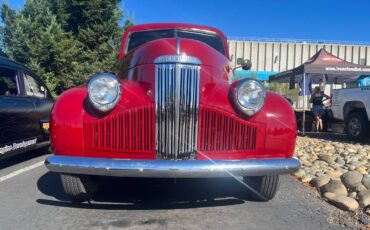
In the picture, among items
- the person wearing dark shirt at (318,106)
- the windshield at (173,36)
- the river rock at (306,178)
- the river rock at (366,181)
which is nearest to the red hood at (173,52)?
the windshield at (173,36)

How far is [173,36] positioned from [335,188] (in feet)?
9.69

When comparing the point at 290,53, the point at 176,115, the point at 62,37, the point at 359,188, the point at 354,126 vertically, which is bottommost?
the point at 359,188

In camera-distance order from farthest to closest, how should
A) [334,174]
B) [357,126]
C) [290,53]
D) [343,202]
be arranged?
[290,53]
[357,126]
[334,174]
[343,202]

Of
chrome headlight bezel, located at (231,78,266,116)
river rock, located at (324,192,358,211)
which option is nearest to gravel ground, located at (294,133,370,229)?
river rock, located at (324,192,358,211)

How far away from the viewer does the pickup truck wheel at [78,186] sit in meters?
3.52

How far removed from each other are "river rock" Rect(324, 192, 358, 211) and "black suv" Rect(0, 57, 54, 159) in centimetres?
397

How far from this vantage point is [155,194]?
4102 mm

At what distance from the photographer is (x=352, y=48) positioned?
46.1 metres

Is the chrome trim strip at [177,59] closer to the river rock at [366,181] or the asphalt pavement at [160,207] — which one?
the asphalt pavement at [160,207]

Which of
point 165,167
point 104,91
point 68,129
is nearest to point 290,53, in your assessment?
point 104,91

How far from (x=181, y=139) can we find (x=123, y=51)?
115 inches

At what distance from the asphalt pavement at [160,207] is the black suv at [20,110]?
666 mm

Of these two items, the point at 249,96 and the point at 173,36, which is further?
the point at 173,36

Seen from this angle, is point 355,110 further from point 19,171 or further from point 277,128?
point 19,171
